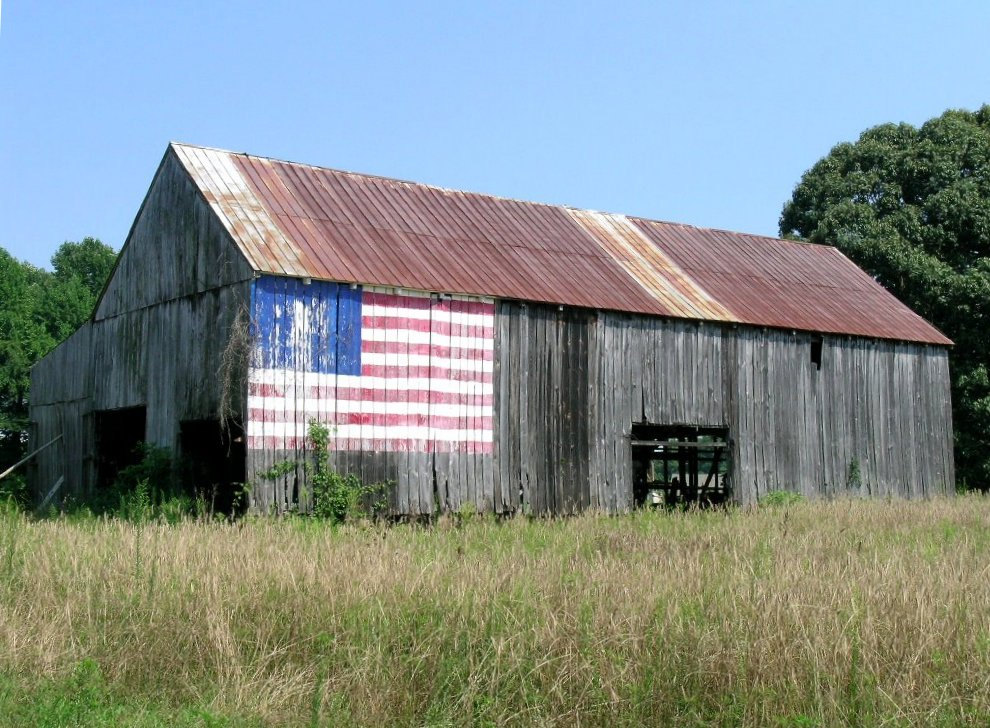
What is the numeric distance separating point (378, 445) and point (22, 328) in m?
26.8

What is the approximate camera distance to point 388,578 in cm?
860

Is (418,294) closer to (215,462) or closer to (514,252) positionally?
(514,252)

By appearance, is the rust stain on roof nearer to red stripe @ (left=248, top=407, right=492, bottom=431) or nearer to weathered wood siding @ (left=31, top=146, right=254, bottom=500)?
red stripe @ (left=248, top=407, right=492, bottom=431)

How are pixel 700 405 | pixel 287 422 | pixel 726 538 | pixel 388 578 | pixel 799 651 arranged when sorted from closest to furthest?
1. pixel 799 651
2. pixel 388 578
3. pixel 726 538
4. pixel 287 422
5. pixel 700 405

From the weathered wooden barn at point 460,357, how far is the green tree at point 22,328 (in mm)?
10328

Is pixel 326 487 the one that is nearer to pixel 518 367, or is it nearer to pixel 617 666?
pixel 518 367

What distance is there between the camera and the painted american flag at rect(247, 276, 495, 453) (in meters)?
15.6

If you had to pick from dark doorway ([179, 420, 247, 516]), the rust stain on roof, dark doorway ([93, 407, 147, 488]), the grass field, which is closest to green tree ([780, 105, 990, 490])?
the rust stain on roof

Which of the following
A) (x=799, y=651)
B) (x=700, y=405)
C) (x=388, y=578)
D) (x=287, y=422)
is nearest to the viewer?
(x=799, y=651)

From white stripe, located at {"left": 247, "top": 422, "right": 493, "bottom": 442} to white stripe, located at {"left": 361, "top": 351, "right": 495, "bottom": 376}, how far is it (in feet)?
3.10

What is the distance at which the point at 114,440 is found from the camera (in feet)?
67.2

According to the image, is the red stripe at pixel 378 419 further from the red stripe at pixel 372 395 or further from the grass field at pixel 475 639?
the grass field at pixel 475 639

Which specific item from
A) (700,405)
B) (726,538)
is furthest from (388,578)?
(700,405)

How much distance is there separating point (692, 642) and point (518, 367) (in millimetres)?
11129
